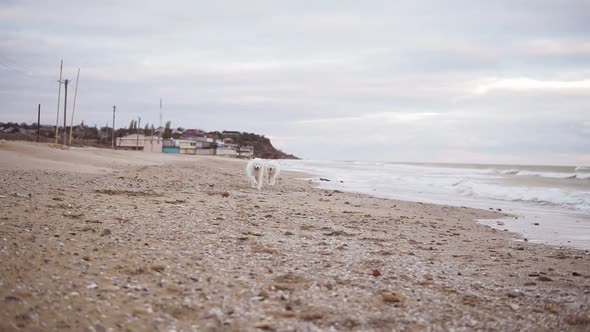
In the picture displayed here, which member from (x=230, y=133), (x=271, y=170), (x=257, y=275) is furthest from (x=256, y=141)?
(x=257, y=275)

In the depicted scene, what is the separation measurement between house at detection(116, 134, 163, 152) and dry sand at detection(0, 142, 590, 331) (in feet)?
267

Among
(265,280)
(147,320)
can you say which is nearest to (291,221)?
(265,280)

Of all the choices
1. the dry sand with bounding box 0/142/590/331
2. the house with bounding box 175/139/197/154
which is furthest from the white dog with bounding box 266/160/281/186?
the house with bounding box 175/139/197/154

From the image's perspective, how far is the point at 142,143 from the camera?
3425 inches

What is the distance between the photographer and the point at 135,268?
3.91m

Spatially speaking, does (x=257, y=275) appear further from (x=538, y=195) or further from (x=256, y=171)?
(x=538, y=195)

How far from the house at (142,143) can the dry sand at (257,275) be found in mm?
81281

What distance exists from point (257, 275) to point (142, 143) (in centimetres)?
8828

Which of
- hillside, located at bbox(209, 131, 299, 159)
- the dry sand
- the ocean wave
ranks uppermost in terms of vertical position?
hillside, located at bbox(209, 131, 299, 159)

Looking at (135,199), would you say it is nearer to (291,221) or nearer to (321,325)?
(291,221)

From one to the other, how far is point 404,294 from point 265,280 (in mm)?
1209

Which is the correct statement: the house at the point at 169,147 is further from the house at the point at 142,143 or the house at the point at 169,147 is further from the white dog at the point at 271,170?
the white dog at the point at 271,170

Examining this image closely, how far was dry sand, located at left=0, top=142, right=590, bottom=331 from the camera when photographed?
3.10 metres

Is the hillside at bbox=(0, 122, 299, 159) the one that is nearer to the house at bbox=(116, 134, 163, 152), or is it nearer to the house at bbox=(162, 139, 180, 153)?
the house at bbox=(116, 134, 163, 152)
